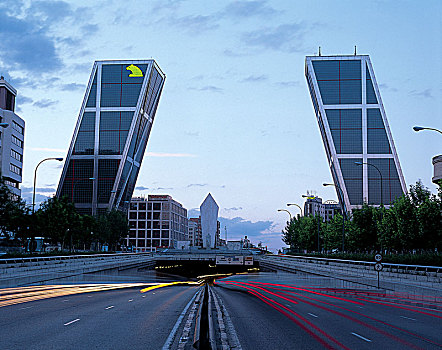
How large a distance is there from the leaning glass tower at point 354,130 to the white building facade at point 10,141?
85.1 m

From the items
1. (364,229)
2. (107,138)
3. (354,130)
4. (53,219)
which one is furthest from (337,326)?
(107,138)

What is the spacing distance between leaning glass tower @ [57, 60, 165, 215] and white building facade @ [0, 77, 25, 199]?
126 ft

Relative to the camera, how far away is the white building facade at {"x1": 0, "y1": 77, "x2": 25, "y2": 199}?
128m

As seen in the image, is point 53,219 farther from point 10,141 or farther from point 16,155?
point 16,155

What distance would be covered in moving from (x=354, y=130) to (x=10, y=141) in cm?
9501

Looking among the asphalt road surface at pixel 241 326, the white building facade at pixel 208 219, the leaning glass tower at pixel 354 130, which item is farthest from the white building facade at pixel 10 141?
the asphalt road surface at pixel 241 326

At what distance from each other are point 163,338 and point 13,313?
786 centimetres

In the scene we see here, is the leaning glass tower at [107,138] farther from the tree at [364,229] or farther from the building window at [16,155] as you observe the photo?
the tree at [364,229]

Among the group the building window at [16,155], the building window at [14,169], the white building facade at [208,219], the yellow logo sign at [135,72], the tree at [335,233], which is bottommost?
the tree at [335,233]

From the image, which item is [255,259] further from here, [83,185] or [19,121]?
[83,185]

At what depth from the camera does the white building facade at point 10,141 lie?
127700mm

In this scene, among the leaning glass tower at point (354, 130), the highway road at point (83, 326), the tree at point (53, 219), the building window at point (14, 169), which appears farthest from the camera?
the leaning glass tower at point (354, 130)

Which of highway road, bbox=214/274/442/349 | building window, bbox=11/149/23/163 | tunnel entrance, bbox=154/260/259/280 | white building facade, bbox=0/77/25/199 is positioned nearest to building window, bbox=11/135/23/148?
white building facade, bbox=0/77/25/199

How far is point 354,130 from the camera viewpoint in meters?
166
